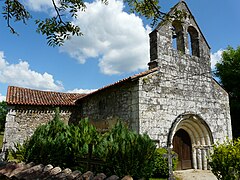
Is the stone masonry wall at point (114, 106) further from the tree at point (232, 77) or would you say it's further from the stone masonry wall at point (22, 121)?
the tree at point (232, 77)

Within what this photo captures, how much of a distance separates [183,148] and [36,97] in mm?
9045

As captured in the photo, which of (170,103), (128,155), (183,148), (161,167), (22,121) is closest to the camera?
(128,155)

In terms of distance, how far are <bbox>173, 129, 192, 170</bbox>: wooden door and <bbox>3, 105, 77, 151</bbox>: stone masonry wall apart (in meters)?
7.36

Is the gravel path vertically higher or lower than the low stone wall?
lower

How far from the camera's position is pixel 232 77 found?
15836 mm

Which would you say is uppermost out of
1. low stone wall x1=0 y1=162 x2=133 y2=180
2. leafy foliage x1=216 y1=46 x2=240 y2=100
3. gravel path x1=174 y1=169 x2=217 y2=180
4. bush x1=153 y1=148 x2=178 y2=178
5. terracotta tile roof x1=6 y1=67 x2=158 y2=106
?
leafy foliage x1=216 y1=46 x2=240 y2=100

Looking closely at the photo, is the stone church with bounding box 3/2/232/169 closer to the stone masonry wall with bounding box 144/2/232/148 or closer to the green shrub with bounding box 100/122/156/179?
the stone masonry wall with bounding box 144/2/232/148

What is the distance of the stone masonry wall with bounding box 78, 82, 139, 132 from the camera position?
897cm

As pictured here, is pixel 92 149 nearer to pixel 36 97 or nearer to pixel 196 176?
pixel 196 176

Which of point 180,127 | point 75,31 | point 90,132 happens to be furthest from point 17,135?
point 75,31

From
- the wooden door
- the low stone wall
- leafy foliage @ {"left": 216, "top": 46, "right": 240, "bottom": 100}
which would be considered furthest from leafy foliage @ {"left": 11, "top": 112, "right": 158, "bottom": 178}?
leafy foliage @ {"left": 216, "top": 46, "right": 240, "bottom": 100}

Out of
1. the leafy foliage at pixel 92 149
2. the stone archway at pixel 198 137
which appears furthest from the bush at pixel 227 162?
the stone archway at pixel 198 137

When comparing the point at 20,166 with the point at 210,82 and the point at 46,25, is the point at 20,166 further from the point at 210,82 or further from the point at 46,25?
the point at 210,82

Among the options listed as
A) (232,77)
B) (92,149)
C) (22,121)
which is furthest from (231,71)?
(22,121)
